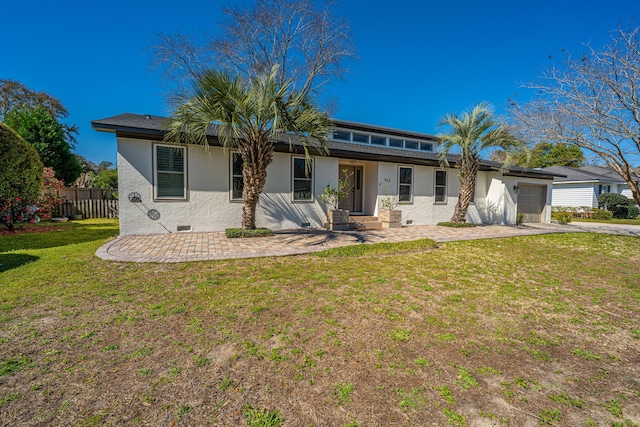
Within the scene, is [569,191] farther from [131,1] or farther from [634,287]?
[131,1]

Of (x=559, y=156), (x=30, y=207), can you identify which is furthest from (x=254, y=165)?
(x=559, y=156)

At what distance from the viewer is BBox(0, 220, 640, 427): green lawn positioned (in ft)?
6.16

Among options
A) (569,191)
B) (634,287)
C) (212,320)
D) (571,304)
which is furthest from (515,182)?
(212,320)

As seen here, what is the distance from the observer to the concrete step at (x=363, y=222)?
1076cm

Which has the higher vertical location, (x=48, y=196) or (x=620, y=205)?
(x=620, y=205)

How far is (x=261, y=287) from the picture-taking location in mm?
4203

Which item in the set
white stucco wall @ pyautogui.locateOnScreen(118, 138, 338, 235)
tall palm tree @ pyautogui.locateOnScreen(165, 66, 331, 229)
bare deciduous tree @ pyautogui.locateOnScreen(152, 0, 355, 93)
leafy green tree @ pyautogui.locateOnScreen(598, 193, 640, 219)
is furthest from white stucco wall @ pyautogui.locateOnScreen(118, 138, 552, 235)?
leafy green tree @ pyautogui.locateOnScreen(598, 193, 640, 219)

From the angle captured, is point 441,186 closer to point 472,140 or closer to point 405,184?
point 405,184

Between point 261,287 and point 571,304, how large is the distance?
4473mm

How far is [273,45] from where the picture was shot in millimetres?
12844

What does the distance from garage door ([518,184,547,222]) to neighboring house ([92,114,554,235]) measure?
59 millimetres

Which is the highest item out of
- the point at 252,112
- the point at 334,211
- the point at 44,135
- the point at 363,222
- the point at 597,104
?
the point at 44,135

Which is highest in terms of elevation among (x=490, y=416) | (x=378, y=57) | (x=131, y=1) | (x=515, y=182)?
(x=378, y=57)

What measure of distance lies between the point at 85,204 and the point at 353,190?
13059mm
